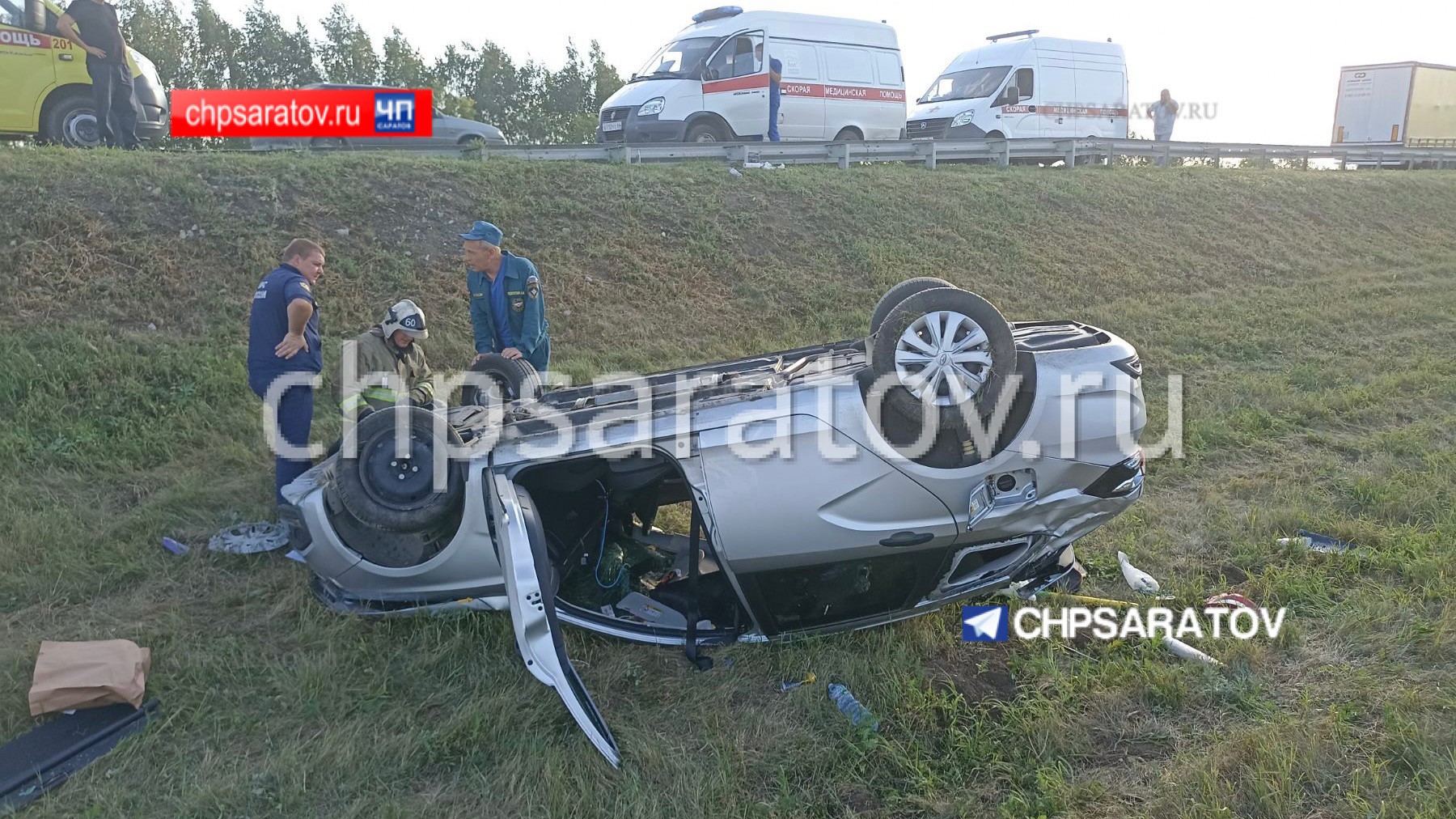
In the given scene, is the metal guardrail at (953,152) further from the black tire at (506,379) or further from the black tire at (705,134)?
the black tire at (506,379)

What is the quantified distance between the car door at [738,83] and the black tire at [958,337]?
10.5 metres

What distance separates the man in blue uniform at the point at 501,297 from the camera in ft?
17.6

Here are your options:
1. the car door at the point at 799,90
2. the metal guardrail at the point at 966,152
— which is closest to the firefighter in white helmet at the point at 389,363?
the metal guardrail at the point at 966,152

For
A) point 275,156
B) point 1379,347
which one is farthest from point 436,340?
point 1379,347

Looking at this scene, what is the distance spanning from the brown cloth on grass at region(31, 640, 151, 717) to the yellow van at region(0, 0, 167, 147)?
25.2 ft

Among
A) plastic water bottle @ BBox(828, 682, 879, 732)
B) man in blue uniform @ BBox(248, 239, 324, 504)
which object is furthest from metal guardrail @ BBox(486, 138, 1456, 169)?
plastic water bottle @ BBox(828, 682, 879, 732)

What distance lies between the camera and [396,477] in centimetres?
340

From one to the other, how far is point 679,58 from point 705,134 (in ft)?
3.92

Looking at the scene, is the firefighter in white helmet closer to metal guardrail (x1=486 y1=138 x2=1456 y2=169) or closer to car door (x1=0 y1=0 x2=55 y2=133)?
metal guardrail (x1=486 y1=138 x2=1456 y2=169)

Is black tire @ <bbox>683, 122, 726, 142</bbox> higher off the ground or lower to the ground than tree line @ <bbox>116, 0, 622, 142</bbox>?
lower

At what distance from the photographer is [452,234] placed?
8.84 metres

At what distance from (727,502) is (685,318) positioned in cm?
587

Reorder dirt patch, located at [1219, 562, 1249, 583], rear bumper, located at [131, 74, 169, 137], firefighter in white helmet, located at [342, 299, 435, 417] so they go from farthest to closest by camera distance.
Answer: rear bumper, located at [131, 74, 169, 137], firefighter in white helmet, located at [342, 299, 435, 417], dirt patch, located at [1219, 562, 1249, 583]

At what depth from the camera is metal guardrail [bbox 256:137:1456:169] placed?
11.1 m
